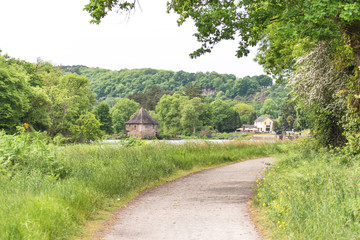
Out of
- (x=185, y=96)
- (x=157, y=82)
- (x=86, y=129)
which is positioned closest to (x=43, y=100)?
(x=86, y=129)

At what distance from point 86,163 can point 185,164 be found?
4.87m

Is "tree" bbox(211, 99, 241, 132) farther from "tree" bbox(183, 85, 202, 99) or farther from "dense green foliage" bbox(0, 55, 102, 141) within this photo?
"dense green foliage" bbox(0, 55, 102, 141)

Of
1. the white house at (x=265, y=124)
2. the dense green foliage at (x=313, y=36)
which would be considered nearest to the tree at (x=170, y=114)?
the white house at (x=265, y=124)

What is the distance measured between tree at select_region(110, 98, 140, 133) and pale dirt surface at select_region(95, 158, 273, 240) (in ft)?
263

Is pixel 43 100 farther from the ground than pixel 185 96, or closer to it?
closer to it

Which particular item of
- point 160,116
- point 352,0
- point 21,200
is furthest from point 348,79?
point 160,116

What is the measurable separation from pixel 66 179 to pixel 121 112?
89.1 meters

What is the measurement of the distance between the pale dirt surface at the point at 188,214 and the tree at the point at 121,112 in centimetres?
8021

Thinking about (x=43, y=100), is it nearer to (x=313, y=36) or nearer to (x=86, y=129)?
(x=86, y=129)

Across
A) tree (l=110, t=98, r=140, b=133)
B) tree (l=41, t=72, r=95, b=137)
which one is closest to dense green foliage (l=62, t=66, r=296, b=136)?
tree (l=110, t=98, r=140, b=133)

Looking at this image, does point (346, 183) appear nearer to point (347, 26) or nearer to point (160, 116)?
point (347, 26)

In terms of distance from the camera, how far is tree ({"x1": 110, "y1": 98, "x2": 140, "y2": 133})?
90.2m

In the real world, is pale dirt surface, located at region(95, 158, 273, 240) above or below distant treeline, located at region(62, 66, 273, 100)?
below

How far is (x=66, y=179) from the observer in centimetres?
869
